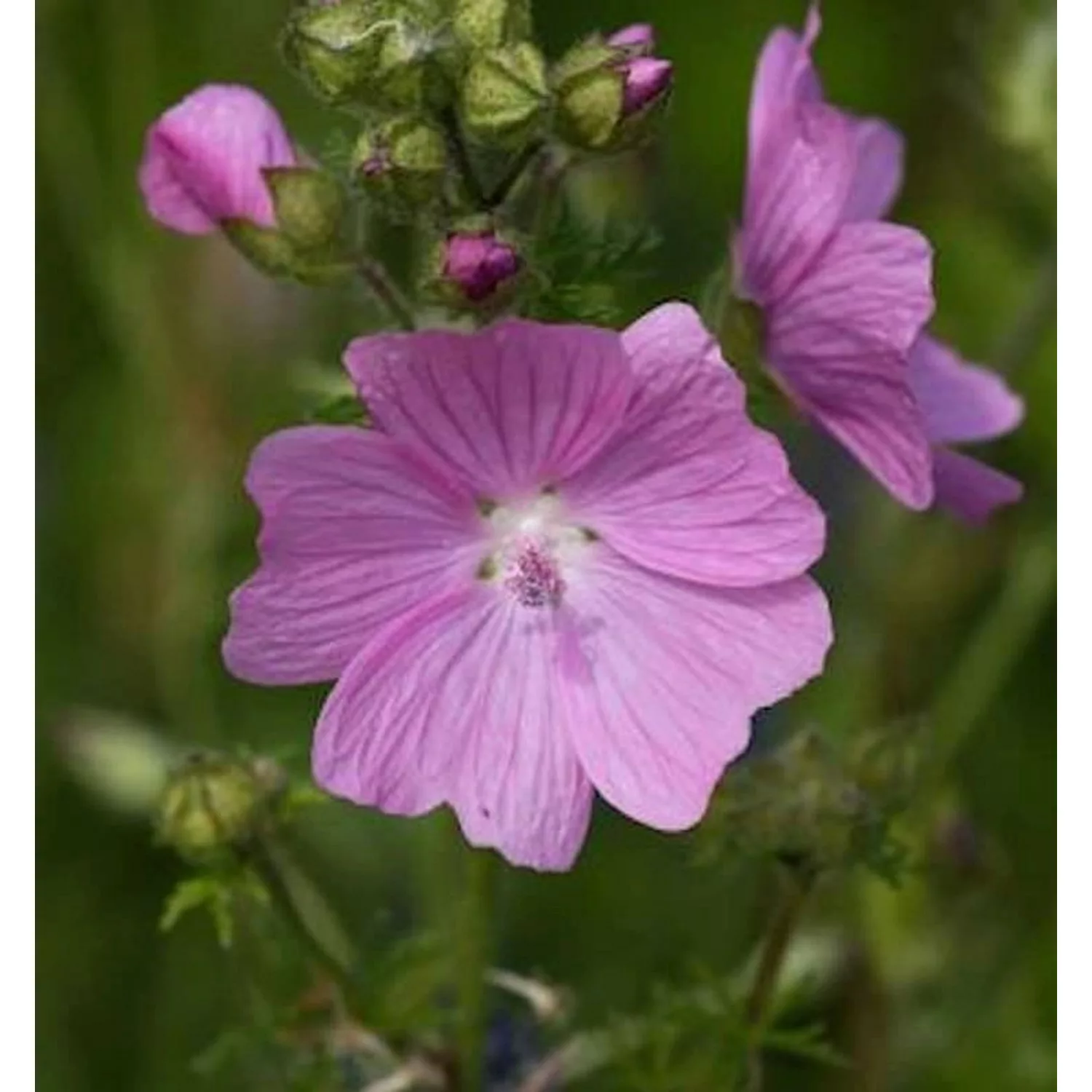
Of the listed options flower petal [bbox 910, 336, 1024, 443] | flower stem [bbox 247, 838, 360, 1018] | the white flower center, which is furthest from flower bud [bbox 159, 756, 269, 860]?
flower petal [bbox 910, 336, 1024, 443]

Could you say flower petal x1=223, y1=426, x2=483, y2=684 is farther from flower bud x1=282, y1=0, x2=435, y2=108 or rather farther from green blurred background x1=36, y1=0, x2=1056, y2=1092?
green blurred background x1=36, y1=0, x2=1056, y2=1092

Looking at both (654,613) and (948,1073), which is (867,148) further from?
(948,1073)

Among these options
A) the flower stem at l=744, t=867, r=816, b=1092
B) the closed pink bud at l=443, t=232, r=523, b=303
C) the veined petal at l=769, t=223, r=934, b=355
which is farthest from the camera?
the flower stem at l=744, t=867, r=816, b=1092

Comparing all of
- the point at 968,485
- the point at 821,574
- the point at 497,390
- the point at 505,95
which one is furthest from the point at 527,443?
the point at 821,574

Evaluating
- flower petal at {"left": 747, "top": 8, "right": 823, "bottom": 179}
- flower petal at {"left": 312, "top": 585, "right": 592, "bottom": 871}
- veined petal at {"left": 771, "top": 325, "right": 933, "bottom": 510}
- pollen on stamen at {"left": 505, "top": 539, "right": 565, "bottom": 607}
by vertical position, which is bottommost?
flower petal at {"left": 312, "top": 585, "right": 592, "bottom": 871}
